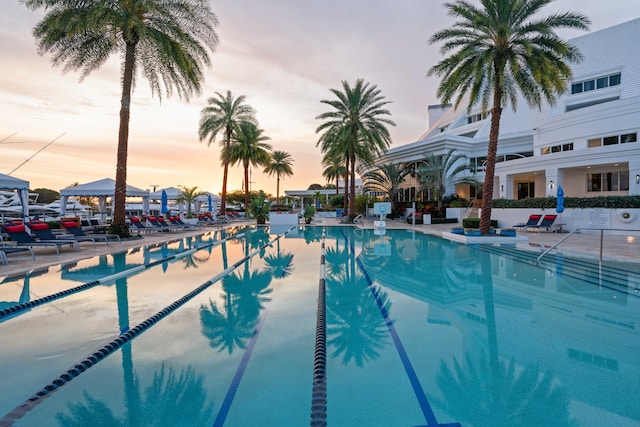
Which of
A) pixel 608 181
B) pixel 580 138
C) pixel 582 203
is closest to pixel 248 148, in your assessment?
pixel 580 138

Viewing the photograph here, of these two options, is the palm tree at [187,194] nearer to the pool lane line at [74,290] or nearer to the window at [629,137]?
the pool lane line at [74,290]

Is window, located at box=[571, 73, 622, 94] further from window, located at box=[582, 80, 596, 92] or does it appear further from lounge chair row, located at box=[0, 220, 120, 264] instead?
lounge chair row, located at box=[0, 220, 120, 264]

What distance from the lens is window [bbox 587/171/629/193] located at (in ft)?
70.6

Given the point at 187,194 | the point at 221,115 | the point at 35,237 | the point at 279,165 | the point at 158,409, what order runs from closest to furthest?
the point at 158,409
the point at 35,237
the point at 187,194
the point at 221,115
the point at 279,165

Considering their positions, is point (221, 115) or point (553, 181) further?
point (221, 115)

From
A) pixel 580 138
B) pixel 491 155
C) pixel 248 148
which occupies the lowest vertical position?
pixel 491 155

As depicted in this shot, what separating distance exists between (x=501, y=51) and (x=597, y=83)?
18.9 metres

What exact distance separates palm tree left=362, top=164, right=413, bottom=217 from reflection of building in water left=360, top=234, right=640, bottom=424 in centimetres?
2215

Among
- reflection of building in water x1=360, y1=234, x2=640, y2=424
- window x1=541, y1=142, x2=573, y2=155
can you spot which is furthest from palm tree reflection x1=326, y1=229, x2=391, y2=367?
window x1=541, y1=142, x2=573, y2=155

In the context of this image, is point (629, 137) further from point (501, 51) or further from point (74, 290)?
point (74, 290)

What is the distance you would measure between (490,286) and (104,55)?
756 inches

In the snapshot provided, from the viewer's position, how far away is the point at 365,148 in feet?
93.9

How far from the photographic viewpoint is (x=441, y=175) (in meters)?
28.8

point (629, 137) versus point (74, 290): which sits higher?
point (629, 137)
